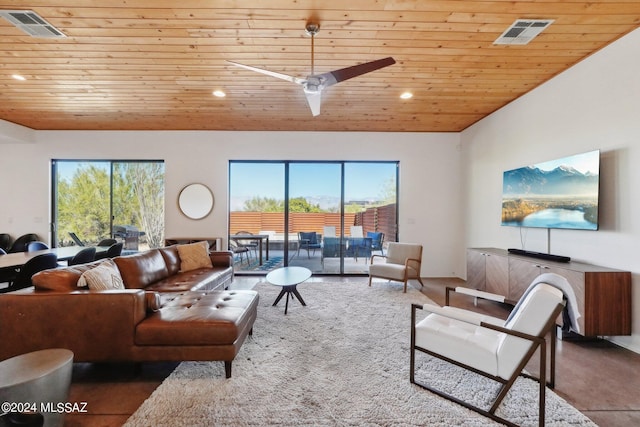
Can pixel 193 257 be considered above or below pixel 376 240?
below

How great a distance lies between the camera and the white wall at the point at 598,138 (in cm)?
257

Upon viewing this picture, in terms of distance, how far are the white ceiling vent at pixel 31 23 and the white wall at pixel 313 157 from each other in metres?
2.83

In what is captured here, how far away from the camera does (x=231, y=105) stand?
14.3 ft

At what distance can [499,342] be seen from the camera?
1.83 m

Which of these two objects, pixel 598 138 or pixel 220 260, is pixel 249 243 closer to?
pixel 220 260

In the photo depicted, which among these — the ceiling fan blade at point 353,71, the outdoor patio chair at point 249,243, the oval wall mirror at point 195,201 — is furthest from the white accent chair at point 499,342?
the oval wall mirror at point 195,201

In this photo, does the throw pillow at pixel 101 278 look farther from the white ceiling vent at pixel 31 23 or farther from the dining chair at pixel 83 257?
the white ceiling vent at pixel 31 23

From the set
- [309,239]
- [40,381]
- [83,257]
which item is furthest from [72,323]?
[309,239]

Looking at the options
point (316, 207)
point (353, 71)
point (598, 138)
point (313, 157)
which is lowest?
point (316, 207)

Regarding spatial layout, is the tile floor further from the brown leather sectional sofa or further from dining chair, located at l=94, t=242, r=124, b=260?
dining chair, located at l=94, t=242, r=124, b=260

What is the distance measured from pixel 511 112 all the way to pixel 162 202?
659cm

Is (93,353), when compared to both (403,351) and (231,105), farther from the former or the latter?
(231,105)

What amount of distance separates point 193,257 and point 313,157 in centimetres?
297

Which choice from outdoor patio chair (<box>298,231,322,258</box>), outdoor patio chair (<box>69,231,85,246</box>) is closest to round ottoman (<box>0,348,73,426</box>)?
outdoor patio chair (<box>298,231,322,258</box>)
